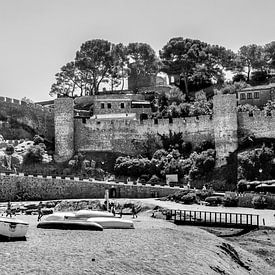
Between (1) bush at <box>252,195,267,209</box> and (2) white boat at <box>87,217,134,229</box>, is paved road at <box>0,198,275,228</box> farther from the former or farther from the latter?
(2) white boat at <box>87,217,134,229</box>

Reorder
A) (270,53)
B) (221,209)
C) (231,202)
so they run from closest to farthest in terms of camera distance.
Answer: (221,209)
(231,202)
(270,53)

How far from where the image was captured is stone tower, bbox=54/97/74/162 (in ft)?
183

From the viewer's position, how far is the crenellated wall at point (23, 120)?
5919 cm

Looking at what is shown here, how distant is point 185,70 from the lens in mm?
67875

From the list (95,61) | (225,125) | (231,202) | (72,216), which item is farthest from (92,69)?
(72,216)

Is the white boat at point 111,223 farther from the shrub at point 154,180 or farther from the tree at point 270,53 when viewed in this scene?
the tree at point 270,53

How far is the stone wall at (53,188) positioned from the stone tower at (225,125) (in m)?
7.06

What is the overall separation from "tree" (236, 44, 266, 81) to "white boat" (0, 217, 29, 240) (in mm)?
49996

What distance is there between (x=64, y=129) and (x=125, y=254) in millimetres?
37289

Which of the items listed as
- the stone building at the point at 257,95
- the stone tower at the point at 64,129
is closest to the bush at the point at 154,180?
the stone tower at the point at 64,129

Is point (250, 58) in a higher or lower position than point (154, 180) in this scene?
higher

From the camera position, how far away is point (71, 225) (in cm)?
2433

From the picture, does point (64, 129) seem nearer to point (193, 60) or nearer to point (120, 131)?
point (120, 131)

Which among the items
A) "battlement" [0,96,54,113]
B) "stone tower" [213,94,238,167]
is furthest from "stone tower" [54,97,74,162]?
"stone tower" [213,94,238,167]
